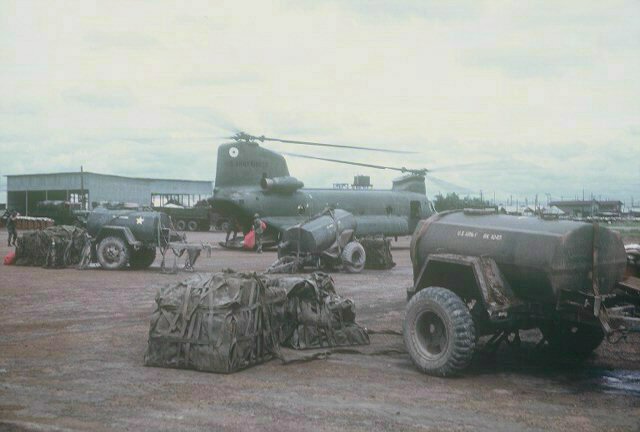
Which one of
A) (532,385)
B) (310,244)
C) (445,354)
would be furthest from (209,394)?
(310,244)

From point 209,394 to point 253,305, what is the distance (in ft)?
5.36

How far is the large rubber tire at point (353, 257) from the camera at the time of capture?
2012 centimetres

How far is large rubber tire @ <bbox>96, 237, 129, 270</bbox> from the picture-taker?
20203mm

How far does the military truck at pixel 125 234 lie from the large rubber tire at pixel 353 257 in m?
5.31

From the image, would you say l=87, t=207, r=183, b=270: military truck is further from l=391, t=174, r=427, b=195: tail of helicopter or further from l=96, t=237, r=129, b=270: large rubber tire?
l=391, t=174, r=427, b=195: tail of helicopter

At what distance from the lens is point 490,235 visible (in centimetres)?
809

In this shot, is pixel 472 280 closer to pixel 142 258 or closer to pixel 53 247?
pixel 142 258

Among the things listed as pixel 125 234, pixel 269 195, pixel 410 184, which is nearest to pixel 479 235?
pixel 125 234

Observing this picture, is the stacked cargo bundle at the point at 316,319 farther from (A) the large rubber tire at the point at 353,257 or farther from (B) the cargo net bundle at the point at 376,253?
(B) the cargo net bundle at the point at 376,253

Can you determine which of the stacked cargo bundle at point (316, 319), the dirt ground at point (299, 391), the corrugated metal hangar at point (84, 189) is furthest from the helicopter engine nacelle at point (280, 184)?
the corrugated metal hangar at point (84, 189)

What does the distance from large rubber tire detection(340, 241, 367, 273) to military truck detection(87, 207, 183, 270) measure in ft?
17.4

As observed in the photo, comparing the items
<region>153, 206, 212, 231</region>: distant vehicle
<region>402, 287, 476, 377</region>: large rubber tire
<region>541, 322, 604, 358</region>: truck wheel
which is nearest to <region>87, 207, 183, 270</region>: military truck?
<region>402, 287, 476, 377</region>: large rubber tire

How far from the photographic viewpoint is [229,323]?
303 inches

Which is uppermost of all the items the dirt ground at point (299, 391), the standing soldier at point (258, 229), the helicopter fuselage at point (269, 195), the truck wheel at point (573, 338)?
the helicopter fuselage at point (269, 195)
